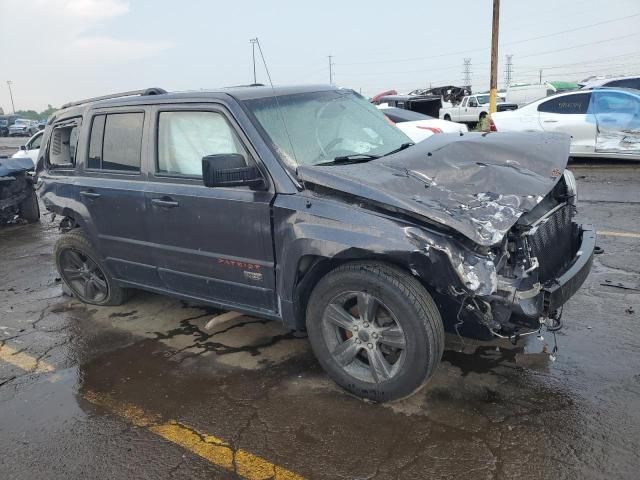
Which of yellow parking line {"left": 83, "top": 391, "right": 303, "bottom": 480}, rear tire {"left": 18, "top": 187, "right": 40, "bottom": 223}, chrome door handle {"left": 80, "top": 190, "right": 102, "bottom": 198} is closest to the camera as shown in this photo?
yellow parking line {"left": 83, "top": 391, "right": 303, "bottom": 480}

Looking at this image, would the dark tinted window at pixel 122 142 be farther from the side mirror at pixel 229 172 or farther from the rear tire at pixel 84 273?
the side mirror at pixel 229 172

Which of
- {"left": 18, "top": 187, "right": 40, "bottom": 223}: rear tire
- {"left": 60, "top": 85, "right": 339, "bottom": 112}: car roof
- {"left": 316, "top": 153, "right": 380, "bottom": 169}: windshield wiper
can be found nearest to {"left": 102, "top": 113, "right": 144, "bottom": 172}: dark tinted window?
{"left": 60, "top": 85, "right": 339, "bottom": 112}: car roof

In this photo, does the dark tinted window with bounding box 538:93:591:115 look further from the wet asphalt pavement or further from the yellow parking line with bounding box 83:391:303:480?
the yellow parking line with bounding box 83:391:303:480

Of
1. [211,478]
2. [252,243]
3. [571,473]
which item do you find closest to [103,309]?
[252,243]

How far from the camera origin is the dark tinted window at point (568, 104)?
1059cm

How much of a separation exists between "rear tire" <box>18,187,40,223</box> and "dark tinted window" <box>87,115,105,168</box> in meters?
5.80

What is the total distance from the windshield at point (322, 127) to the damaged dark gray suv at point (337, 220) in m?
0.01

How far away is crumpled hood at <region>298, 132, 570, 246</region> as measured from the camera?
283 centimetres

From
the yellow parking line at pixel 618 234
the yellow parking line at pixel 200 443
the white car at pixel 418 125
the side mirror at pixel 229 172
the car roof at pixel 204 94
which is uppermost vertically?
the car roof at pixel 204 94

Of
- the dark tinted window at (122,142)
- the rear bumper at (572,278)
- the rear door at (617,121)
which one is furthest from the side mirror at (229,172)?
the rear door at (617,121)

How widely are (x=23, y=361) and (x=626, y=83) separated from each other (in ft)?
51.5

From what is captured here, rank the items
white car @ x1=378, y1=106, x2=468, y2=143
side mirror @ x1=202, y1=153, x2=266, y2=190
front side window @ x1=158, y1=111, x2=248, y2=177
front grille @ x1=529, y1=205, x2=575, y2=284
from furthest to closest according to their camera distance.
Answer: white car @ x1=378, y1=106, x2=468, y2=143, front side window @ x1=158, y1=111, x2=248, y2=177, side mirror @ x1=202, y1=153, x2=266, y2=190, front grille @ x1=529, y1=205, x2=575, y2=284

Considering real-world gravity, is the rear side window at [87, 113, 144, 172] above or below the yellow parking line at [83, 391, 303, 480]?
above

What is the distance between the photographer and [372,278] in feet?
9.69
